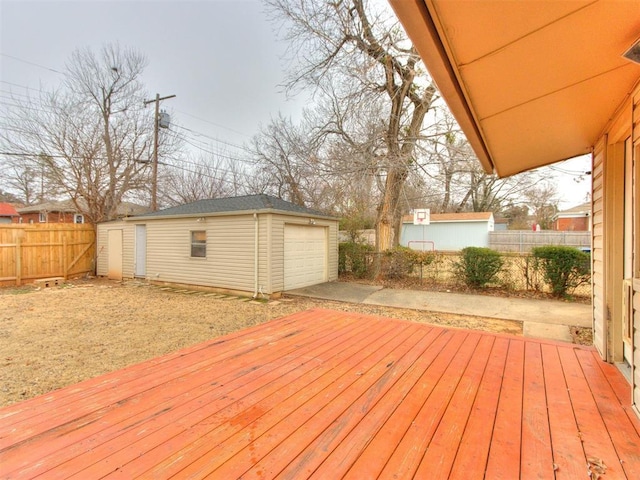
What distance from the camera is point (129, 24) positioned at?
11.0 m

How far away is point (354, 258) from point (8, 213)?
30.2m

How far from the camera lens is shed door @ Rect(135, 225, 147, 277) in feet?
34.8

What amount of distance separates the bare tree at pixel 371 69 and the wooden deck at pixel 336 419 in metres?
7.43

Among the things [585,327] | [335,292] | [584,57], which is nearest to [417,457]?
[584,57]

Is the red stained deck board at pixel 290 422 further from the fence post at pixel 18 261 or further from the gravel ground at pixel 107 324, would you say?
the fence post at pixel 18 261

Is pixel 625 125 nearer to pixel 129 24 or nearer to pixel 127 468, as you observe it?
pixel 127 468

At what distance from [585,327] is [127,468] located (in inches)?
251

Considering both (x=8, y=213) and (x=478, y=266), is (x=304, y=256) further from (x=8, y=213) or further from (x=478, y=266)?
(x=8, y=213)

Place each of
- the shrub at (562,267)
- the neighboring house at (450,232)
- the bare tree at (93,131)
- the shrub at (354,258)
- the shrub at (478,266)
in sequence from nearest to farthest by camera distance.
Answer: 1. the shrub at (562,267)
2. the shrub at (478,266)
3. the shrub at (354,258)
4. the bare tree at (93,131)
5. the neighboring house at (450,232)

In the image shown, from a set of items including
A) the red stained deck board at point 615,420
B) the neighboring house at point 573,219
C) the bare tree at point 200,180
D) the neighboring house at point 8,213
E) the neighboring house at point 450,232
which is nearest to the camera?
the red stained deck board at point 615,420

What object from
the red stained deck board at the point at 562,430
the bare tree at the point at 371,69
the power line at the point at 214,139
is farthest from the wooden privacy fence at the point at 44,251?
the red stained deck board at the point at 562,430

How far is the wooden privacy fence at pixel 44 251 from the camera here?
31.3ft

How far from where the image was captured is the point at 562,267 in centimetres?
705

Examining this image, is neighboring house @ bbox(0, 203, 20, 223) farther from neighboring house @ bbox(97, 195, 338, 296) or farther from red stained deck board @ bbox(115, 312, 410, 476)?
red stained deck board @ bbox(115, 312, 410, 476)
